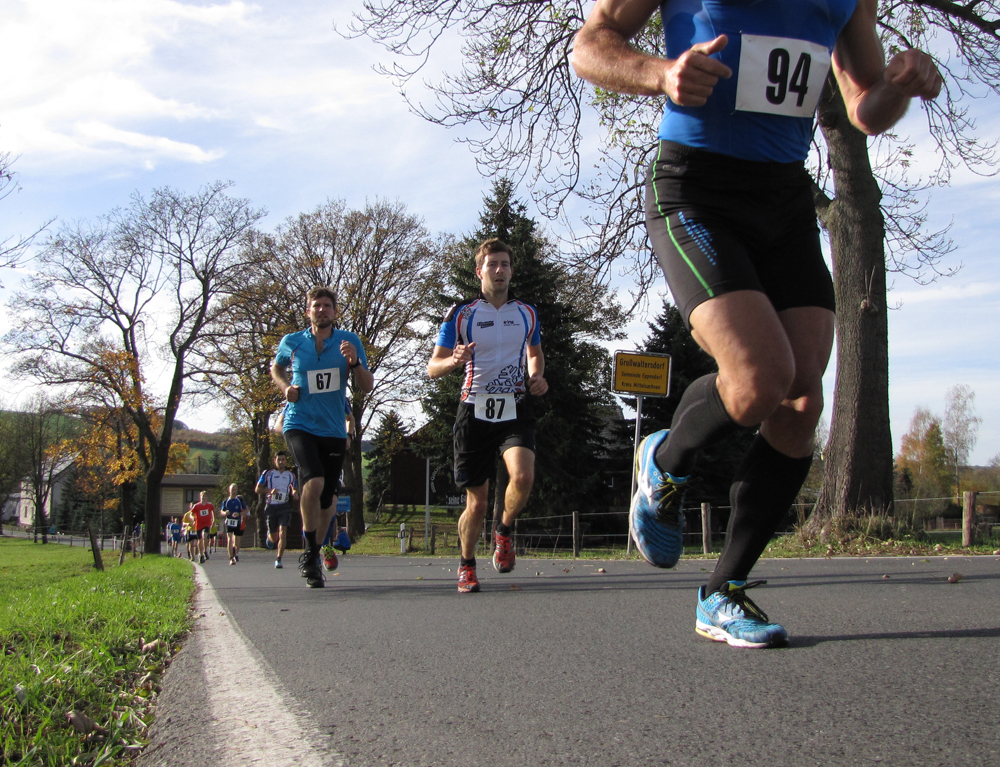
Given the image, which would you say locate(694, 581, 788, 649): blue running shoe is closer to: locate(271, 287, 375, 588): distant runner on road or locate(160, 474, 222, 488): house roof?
locate(271, 287, 375, 588): distant runner on road

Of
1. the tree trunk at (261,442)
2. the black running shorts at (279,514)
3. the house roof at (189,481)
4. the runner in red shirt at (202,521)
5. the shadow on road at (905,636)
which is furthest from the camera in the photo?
the house roof at (189,481)

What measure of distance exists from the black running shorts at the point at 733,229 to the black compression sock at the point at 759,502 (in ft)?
1.73

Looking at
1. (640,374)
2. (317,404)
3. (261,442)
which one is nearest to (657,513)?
(317,404)

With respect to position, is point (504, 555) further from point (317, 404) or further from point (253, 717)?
point (253, 717)

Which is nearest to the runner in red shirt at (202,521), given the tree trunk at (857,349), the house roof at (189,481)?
the tree trunk at (857,349)

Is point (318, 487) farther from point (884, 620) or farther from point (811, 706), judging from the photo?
point (811, 706)

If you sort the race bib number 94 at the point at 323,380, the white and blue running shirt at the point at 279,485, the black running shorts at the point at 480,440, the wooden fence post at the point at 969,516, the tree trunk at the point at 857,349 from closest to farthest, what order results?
the black running shorts at the point at 480,440 → the race bib number 94 at the point at 323,380 → the tree trunk at the point at 857,349 → the wooden fence post at the point at 969,516 → the white and blue running shirt at the point at 279,485

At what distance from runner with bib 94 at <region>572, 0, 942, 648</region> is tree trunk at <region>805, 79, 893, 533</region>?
26.2 ft

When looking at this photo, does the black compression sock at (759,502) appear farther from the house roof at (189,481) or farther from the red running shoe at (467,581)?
the house roof at (189,481)

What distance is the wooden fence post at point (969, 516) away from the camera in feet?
38.6

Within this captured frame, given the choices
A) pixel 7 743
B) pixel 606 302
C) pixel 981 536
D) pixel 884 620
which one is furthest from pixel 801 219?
pixel 606 302

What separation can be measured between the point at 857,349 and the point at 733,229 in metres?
8.60

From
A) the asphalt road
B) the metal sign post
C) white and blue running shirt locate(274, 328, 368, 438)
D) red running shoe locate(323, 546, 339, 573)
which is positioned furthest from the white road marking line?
the metal sign post

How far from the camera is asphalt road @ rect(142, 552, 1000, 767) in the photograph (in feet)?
5.67
